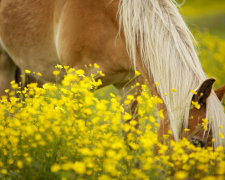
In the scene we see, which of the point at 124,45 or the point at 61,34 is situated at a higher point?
the point at 61,34

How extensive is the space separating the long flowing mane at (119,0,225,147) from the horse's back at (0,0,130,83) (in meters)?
0.15

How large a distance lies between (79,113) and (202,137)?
835 mm

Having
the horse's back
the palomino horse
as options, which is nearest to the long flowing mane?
the palomino horse

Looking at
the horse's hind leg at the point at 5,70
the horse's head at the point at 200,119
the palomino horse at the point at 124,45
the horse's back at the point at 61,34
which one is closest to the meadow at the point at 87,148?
the horse's head at the point at 200,119

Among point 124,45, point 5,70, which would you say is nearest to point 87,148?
point 124,45

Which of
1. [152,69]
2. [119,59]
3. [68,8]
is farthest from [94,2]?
[152,69]

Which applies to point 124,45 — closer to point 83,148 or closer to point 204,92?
point 204,92

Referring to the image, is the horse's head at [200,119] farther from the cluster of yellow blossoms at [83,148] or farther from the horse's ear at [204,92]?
the cluster of yellow blossoms at [83,148]

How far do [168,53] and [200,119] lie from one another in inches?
22.1

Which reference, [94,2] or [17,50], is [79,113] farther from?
[17,50]

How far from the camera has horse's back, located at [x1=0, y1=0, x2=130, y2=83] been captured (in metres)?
2.85

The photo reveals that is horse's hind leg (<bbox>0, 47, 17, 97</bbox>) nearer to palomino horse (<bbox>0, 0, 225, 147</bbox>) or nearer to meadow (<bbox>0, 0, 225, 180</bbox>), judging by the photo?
palomino horse (<bbox>0, 0, 225, 147</bbox>)

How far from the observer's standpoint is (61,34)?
3115 mm

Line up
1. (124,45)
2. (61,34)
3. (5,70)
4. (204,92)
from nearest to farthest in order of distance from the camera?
(204,92)
(124,45)
(61,34)
(5,70)
